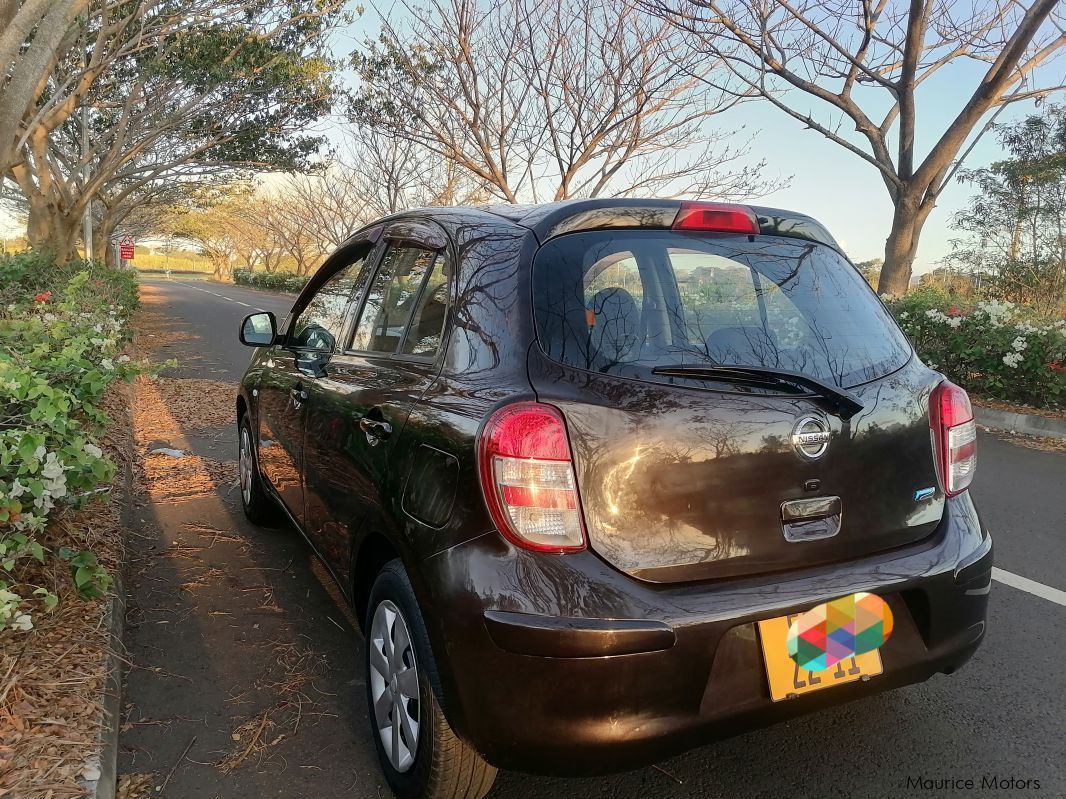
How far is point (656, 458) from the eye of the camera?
Answer: 5.73ft

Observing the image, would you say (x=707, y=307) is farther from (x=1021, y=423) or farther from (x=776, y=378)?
(x=1021, y=423)

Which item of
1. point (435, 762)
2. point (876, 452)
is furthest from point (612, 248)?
point (435, 762)

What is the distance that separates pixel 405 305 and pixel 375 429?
480 millimetres

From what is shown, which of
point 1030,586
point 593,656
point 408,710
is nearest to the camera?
point 593,656

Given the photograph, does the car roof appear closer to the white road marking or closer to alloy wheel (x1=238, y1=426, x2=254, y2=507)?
the white road marking

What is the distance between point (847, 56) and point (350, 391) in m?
12.9

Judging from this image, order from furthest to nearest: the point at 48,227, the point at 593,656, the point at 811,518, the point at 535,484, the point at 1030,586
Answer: the point at 48,227 < the point at 1030,586 < the point at 811,518 < the point at 535,484 < the point at 593,656

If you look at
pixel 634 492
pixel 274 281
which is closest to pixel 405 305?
pixel 634 492

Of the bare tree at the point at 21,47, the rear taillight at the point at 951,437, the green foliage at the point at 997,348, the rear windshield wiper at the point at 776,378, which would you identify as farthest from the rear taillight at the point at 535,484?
the green foliage at the point at 997,348

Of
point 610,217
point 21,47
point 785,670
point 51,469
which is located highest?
point 21,47

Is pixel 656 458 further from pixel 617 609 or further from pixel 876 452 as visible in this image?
pixel 876 452

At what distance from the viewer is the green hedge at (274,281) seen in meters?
40.4

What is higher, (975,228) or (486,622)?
(975,228)

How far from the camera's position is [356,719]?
2.52 m
